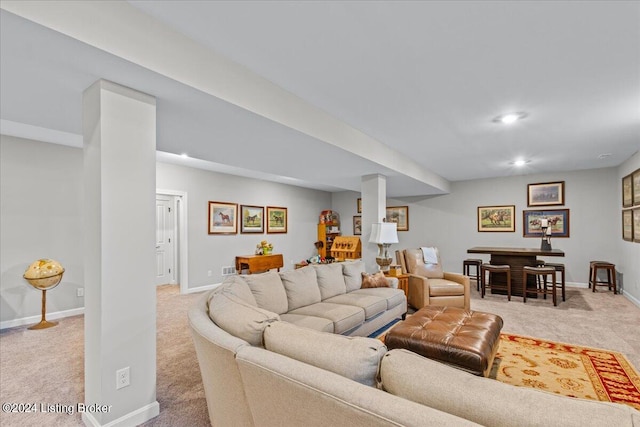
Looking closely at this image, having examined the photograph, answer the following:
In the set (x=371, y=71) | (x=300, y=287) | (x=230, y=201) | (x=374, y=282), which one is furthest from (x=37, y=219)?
(x=371, y=71)

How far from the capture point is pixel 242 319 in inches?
63.1

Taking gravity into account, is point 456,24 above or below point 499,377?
above

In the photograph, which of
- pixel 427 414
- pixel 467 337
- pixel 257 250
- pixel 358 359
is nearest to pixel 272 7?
pixel 358 359

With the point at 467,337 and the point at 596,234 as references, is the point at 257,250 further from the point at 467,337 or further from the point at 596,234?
the point at 596,234

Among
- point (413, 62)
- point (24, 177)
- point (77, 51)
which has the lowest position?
point (24, 177)

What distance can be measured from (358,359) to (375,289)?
2.99 meters

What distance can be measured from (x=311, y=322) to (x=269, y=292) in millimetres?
524

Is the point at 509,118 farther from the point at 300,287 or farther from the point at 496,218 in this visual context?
the point at 496,218

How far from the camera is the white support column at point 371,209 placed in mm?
5211

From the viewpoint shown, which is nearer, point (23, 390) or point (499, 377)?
point (23, 390)

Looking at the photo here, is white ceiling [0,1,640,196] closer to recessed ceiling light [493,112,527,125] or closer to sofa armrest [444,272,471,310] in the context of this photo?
recessed ceiling light [493,112,527,125]

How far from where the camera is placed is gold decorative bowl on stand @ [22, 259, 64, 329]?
390cm

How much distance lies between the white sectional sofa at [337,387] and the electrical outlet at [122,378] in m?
0.56

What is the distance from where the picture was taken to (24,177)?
4164 mm
